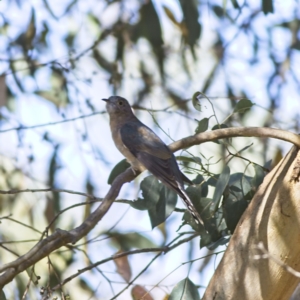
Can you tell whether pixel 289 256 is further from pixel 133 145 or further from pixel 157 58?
pixel 157 58

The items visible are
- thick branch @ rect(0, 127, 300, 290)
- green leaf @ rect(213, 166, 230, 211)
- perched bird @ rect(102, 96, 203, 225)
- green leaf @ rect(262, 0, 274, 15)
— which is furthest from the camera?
green leaf @ rect(262, 0, 274, 15)

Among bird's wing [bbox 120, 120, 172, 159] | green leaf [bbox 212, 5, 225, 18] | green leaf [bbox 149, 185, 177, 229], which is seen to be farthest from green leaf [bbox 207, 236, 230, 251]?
green leaf [bbox 212, 5, 225, 18]

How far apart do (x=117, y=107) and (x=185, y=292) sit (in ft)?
6.45

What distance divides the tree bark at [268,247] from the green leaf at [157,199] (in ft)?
1.66

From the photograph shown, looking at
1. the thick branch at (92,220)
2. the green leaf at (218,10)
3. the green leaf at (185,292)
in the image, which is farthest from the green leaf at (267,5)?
the green leaf at (185,292)

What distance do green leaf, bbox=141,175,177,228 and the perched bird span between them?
0.04 m

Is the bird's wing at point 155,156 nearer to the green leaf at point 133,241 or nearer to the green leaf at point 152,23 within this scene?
the green leaf at point 152,23

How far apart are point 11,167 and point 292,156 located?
11.4ft

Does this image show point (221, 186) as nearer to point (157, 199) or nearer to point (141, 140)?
point (157, 199)

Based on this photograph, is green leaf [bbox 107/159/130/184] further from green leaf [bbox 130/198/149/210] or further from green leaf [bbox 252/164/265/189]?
green leaf [bbox 252/164/265/189]

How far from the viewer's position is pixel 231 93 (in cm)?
557

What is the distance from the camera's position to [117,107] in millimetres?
4383

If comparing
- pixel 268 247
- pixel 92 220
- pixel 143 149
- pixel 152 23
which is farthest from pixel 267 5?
pixel 92 220

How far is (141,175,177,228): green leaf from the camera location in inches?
106
